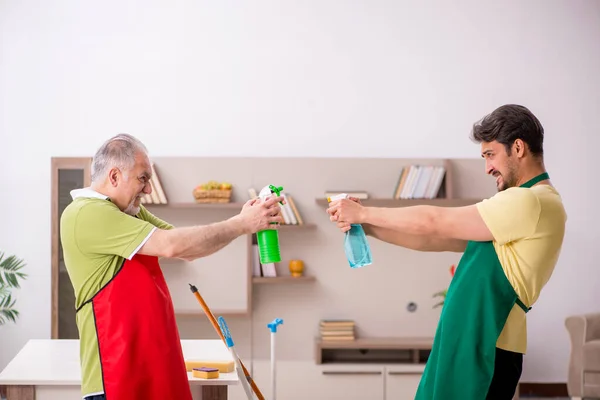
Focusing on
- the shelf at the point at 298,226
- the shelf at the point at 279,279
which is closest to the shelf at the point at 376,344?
the shelf at the point at 279,279

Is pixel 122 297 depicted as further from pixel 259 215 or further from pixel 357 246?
pixel 357 246

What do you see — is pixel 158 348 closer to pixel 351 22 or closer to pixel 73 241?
pixel 73 241

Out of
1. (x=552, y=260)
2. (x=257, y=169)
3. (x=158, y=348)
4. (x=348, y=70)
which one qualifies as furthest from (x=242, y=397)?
(x=552, y=260)

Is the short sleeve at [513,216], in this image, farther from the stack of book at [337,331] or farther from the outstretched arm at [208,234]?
the stack of book at [337,331]

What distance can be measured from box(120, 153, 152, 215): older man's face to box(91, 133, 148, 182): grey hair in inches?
0.7

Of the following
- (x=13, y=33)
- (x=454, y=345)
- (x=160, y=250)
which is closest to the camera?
(x=454, y=345)

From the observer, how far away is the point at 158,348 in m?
2.38

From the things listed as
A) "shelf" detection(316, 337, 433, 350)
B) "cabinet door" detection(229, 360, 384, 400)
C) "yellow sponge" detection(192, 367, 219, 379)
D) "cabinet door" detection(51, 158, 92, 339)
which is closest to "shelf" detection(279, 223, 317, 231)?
"shelf" detection(316, 337, 433, 350)

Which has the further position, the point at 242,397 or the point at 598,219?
the point at 598,219

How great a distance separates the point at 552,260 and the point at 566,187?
4.62 metres

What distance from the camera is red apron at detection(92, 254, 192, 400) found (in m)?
2.34

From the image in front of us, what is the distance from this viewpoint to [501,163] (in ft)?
7.46

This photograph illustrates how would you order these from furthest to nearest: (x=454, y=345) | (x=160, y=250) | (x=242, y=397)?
1. (x=242, y=397)
2. (x=160, y=250)
3. (x=454, y=345)

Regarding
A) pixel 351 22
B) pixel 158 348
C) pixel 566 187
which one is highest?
pixel 351 22
